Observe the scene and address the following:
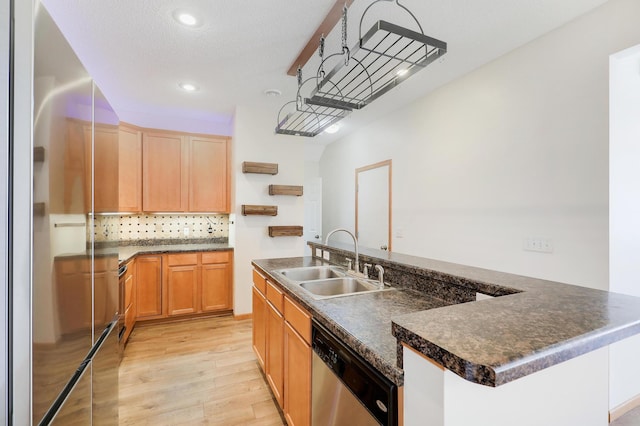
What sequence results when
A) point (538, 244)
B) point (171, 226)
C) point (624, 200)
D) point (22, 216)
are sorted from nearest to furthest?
point (22, 216) → point (624, 200) → point (538, 244) → point (171, 226)

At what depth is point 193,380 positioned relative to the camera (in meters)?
2.41

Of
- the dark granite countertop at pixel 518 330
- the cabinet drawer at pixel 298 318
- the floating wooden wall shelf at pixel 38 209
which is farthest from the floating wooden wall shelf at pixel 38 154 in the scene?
the cabinet drawer at pixel 298 318

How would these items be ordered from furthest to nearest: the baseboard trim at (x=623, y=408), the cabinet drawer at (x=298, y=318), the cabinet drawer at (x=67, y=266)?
the baseboard trim at (x=623, y=408) → the cabinet drawer at (x=298, y=318) → the cabinet drawer at (x=67, y=266)

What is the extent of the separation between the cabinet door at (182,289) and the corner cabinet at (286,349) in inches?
62.8

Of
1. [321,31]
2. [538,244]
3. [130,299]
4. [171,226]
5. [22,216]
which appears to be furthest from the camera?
[171,226]

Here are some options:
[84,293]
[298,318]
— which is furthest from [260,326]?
[84,293]

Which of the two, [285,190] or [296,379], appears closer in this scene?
[296,379]

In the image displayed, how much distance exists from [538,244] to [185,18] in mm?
3050

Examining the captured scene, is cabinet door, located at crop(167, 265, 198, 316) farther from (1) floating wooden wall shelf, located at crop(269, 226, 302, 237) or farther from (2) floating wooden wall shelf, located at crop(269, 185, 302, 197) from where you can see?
(2) floating wooden wall shelf, located at crop(269, 185, 302, 197)

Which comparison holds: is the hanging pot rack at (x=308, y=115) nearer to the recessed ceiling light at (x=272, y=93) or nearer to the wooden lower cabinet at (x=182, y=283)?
the recessed ceiling light at (x=272, y=93)

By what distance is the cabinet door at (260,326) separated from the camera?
2291mm

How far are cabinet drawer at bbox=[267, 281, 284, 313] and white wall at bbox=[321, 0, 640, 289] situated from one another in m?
1.91

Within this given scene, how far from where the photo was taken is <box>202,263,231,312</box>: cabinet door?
3703 millimetres

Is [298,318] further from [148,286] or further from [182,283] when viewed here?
[148,286]
